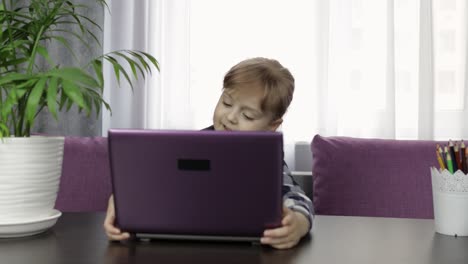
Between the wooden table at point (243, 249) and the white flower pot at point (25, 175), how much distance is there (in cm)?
5

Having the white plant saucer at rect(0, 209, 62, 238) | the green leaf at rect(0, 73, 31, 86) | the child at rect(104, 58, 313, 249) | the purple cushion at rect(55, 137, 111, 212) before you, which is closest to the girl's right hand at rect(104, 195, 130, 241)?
Answer: the white plant saucer at rect(0, 209, 62, 238)

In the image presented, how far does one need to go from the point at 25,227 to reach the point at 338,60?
1.67m

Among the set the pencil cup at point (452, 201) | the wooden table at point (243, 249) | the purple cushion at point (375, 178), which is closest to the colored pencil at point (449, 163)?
the pencil cup at point (452, 201)

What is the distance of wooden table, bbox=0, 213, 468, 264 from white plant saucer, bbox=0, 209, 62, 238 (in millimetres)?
14

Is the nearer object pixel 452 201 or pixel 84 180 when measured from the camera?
pixel 452 201

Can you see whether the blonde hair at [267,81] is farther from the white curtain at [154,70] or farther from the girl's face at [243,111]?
the white curtain at [154,70]

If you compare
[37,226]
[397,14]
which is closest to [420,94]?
[397,14]

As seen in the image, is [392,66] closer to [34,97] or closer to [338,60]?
[338,60]

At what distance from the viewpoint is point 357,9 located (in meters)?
2.41

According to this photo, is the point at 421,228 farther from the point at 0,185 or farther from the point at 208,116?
the point at 208,116

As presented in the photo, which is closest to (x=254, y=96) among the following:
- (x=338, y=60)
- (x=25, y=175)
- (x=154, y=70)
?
(x=25, y=175)

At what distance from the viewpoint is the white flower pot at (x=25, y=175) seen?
A: 3.19 ft

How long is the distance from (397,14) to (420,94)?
0.34 m

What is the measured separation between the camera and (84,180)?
5.63 ft
